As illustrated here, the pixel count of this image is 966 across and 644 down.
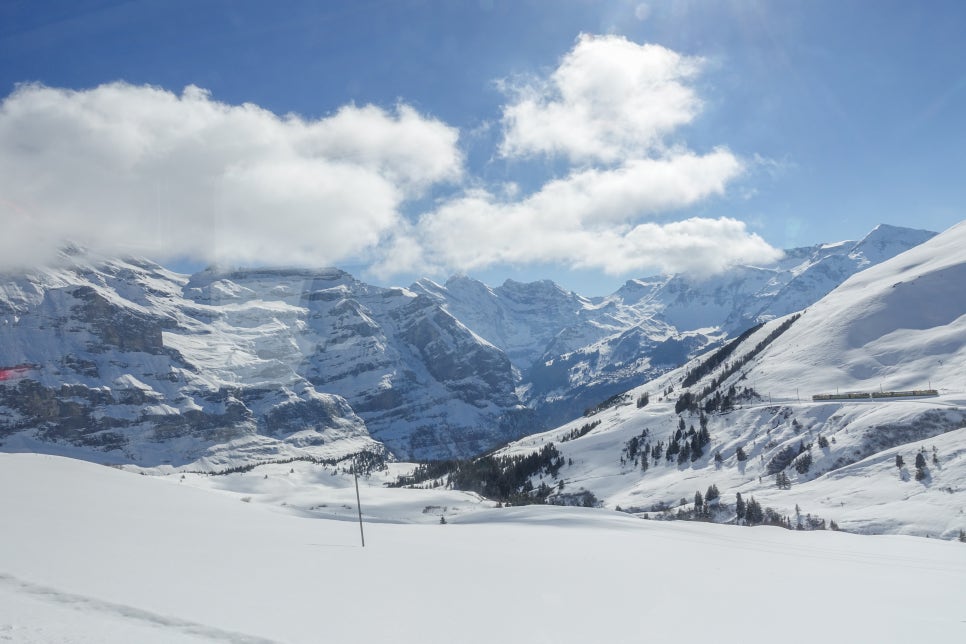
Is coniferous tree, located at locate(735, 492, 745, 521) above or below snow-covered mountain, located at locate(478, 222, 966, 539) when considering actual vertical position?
below

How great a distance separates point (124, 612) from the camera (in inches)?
402

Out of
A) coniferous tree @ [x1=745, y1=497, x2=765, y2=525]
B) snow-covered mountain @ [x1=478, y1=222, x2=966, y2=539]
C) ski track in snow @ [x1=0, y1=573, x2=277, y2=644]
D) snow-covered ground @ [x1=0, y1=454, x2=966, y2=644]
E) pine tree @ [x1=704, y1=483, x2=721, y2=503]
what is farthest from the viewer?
pine tree @ [x1=704, y1=483, x2=721, y2=503]

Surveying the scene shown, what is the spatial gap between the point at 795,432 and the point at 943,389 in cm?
3770

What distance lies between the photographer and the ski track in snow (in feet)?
31.3

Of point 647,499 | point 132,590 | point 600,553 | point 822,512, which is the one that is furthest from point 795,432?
point 132,590

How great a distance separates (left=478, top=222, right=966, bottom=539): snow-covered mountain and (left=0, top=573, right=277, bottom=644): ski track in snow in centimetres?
6917

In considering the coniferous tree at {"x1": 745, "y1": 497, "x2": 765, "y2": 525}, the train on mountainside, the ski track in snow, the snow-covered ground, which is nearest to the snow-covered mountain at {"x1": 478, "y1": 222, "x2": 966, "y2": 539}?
the train on mountainside

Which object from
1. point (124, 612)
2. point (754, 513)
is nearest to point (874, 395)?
point (754, 513)

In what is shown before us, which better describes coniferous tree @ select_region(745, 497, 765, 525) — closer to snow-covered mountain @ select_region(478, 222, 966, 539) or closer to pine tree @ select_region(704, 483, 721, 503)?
snow-covered mountain @ select_region(478, 222, 966, 539)

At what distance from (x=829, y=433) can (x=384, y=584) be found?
115210 millimetres

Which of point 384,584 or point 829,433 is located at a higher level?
point 384,584

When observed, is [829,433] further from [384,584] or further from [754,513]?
[384,584]

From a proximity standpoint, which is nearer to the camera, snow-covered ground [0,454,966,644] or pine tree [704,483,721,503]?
snow-covered ground [0,454,966,644]

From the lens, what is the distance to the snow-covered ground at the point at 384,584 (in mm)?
10562
